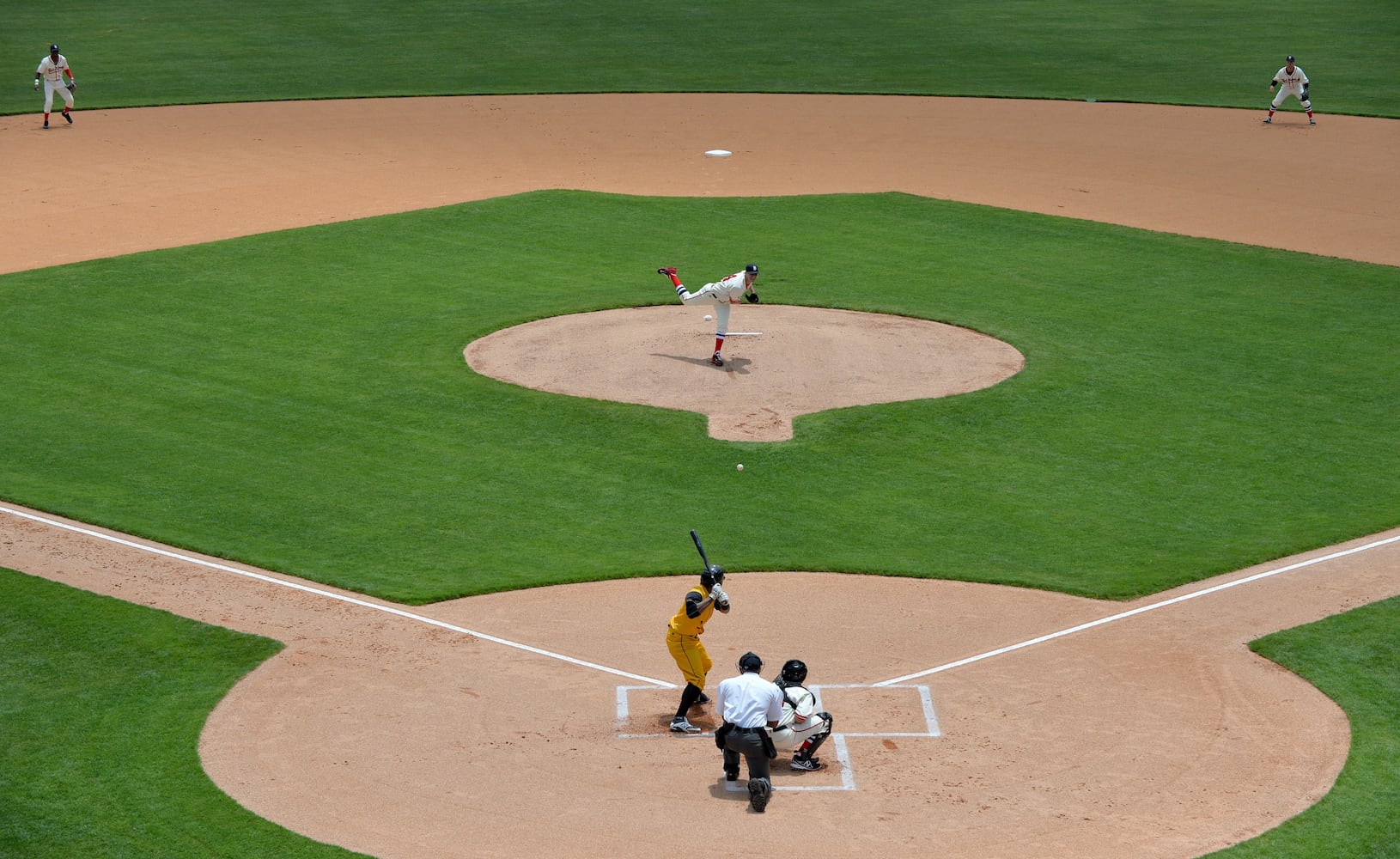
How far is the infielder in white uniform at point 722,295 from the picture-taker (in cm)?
2302

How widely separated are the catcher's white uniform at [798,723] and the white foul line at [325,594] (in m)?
1.89

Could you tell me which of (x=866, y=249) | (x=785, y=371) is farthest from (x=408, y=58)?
(x=785, y=371)

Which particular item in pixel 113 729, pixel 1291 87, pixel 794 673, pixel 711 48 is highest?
pixel 711 48

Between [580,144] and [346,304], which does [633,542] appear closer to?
[346,304]

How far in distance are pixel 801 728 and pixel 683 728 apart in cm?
124

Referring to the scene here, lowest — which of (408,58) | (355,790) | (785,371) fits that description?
(355,790)

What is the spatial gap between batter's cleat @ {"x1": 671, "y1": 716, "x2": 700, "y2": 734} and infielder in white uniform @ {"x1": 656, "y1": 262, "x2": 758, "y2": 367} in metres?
9.62

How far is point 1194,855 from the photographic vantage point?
12.2m

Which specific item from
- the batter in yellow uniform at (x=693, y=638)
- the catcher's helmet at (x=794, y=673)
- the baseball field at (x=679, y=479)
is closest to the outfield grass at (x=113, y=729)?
the baseball field at (x=679, y=479)

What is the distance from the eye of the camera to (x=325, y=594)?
1748cm

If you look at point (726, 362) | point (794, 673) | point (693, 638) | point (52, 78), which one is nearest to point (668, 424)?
point (726, 362)

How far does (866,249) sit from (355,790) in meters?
21.6

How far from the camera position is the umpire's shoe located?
505 inches

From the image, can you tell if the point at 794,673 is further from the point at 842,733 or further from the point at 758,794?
the point at 758,794
